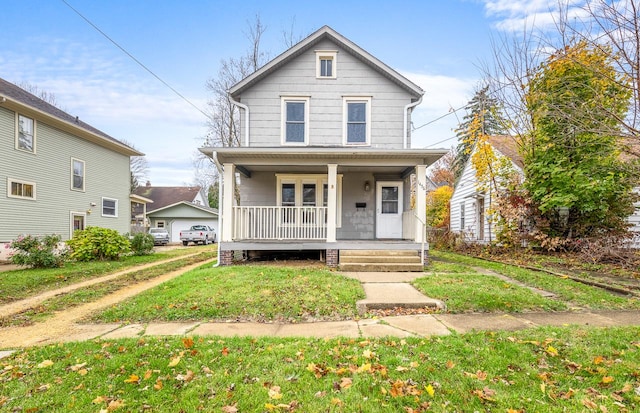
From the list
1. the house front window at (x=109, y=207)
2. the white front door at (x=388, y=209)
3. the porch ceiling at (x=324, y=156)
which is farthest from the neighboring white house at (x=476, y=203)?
the house front window at (x=109, y=207)

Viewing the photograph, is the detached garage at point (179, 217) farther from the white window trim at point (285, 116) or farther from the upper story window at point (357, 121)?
the upper story window at point (357, 121)

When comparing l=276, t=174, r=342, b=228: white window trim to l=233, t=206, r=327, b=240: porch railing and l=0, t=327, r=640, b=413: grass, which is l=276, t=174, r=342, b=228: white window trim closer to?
l=233, t=206, r=327, b=240: porch railing

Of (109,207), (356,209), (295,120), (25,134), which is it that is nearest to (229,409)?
(356,209)

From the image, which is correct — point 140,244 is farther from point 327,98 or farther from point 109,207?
point 327,98

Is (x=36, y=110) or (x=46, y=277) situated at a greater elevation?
(x=36, y=110)

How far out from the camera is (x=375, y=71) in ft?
37.0

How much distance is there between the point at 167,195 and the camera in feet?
113

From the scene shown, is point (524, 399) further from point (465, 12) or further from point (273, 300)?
point (465, 12)

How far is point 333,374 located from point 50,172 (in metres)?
16.2

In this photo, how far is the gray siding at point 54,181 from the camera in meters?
11.9

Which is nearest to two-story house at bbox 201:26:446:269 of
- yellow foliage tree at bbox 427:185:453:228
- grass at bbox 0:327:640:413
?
grass at bbox 0:327:640:413

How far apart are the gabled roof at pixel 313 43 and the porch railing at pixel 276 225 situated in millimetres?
4536

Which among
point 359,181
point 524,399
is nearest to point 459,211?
point 359,181

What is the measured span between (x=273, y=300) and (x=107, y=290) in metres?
4.27
